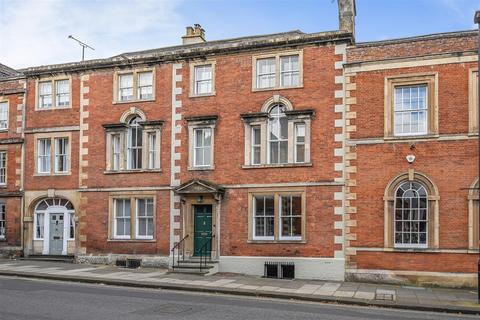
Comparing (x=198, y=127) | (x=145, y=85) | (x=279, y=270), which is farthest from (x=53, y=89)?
(x=279, y=270)

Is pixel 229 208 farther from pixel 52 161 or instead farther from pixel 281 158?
pixel 52 161

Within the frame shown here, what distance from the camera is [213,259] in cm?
2367

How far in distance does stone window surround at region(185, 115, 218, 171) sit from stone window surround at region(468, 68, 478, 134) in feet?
33.2

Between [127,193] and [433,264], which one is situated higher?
[127,193]

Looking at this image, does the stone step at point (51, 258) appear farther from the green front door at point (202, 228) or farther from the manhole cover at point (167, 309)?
the manhole cover at point (167, 309)

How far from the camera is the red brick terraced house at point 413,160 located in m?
20.3

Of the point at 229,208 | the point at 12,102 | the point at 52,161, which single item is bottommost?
the point at 229,208

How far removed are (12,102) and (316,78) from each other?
1575 cm

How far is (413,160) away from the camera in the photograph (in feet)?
68.8

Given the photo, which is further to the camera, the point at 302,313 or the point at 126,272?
the point at 126,272

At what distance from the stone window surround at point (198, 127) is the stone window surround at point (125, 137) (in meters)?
1.45

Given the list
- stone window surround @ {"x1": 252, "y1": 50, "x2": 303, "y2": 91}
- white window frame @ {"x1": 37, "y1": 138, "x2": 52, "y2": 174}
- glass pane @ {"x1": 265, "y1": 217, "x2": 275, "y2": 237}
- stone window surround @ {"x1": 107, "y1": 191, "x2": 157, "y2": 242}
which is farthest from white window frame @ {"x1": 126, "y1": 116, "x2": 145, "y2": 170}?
glass pane @ {"x1": 265, "y1": 217, "x2": 275, "y2": 237}

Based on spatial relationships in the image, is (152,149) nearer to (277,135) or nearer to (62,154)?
(62,154)

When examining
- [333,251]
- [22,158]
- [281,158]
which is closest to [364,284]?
[333,251]
